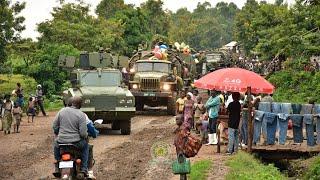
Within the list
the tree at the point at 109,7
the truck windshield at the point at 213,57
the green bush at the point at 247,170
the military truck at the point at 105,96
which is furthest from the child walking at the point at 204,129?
the tree at the point at 109,7

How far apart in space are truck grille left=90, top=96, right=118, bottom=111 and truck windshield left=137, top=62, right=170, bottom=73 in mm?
8611

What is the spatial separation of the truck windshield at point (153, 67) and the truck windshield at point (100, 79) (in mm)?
6923

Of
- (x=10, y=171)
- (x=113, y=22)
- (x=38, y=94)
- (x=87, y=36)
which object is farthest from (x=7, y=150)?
(x=113, y=22)

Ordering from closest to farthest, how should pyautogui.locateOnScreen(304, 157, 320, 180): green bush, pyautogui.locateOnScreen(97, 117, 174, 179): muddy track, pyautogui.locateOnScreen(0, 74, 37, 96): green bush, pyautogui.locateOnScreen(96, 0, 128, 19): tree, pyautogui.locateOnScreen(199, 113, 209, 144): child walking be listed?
1. pyautogui.locateOnScreen(97, 117, 174, 179): muddy track
2. pyautogui.locateOnScreen(304, 157, 320, 180): green bush
3. pyautogui.locateOnScreen(199, 113, 209, 144): child walking
4. pyautogui.locateOnScreen(0, 74, 37, 96): green bush
5. pyautogui.locateOnScreen(96, 0, 128, 19): tree

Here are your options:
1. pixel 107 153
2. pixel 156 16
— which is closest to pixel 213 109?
pixel 107 153

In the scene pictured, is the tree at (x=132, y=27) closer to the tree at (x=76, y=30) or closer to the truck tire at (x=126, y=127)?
the tree at (x=76, y=30)

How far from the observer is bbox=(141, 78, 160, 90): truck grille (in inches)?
1034

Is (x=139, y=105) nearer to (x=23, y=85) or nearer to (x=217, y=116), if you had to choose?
(x=217, y=116)

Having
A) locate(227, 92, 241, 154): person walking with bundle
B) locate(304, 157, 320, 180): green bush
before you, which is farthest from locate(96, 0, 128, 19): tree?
locate(304, 157, 320, 180): green bush

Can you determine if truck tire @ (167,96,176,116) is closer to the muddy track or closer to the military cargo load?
the military cargo load

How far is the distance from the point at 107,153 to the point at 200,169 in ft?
11.1

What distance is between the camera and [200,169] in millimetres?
12852

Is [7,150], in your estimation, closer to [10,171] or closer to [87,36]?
[10,171]

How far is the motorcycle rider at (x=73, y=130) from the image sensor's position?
962 cm
